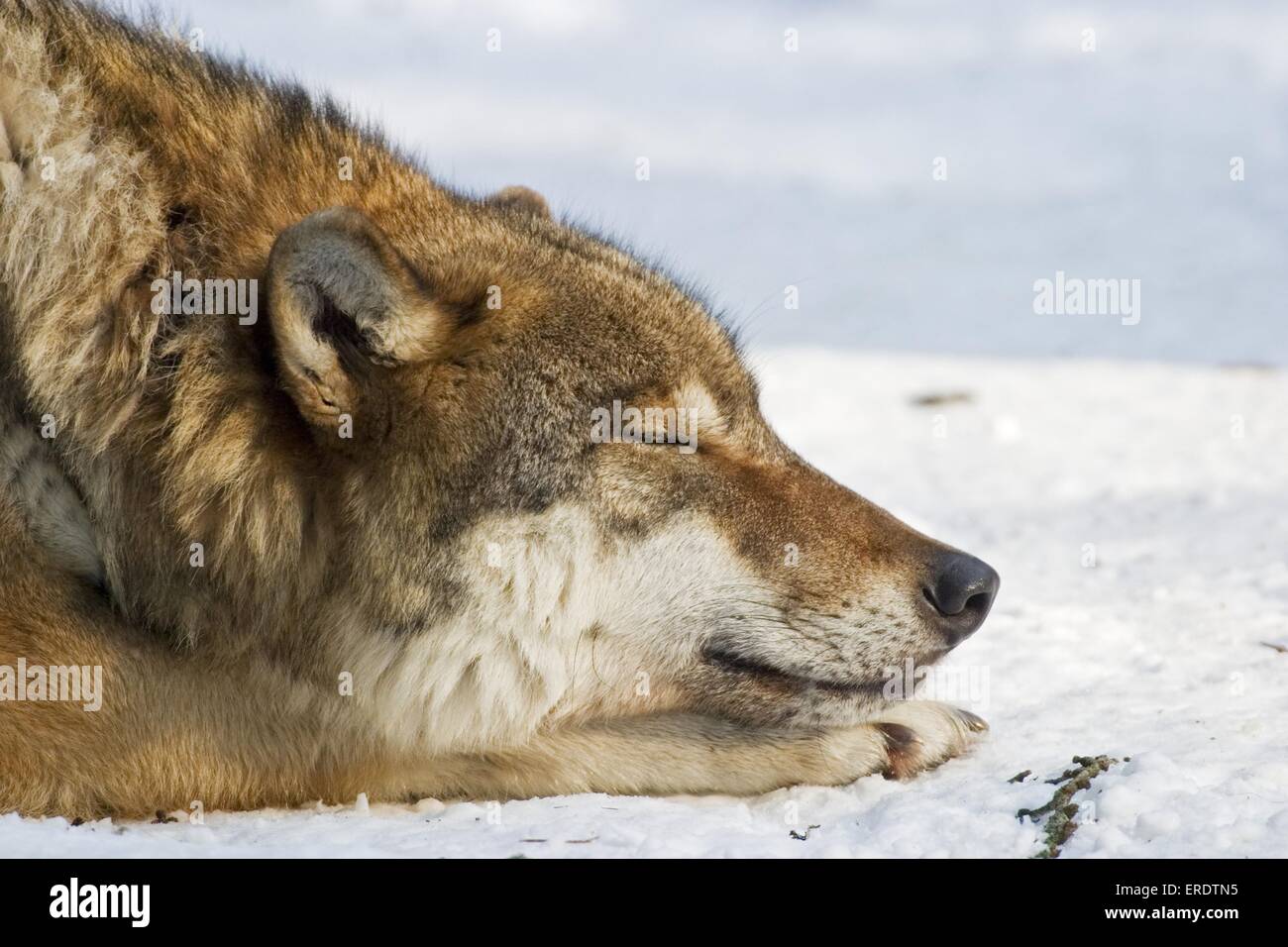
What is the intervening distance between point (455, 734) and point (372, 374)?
960mm

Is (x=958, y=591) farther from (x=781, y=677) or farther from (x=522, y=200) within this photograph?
(x=522, y=200)

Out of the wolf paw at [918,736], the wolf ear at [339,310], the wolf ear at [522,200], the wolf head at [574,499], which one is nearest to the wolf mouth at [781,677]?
the wolf head at [574,499]

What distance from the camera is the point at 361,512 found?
3.46m

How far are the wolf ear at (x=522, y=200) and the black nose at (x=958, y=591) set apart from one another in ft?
5.32

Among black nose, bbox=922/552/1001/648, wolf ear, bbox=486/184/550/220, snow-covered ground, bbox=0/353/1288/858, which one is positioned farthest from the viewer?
wolf ear, bbox=486/184/550/220

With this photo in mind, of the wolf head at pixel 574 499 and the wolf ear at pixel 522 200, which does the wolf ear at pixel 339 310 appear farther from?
the wolf ear at pixel 522 200

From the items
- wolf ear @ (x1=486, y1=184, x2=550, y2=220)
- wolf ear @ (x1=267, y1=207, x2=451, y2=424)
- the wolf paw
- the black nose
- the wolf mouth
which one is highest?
wolf ear @ (x1=486, y1=184, x2=550, y2=220)

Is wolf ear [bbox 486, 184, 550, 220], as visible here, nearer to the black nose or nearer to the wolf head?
the wolf head

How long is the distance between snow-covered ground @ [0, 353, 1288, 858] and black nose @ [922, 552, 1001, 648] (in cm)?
41

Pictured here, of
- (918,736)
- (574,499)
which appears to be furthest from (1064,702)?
(574,499)

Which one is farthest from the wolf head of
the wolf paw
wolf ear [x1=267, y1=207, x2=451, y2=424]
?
the wolf paw

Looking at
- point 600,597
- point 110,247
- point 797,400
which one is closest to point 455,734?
point 600,597

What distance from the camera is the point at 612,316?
372 cm

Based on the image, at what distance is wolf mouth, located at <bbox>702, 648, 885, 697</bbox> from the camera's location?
373cm
